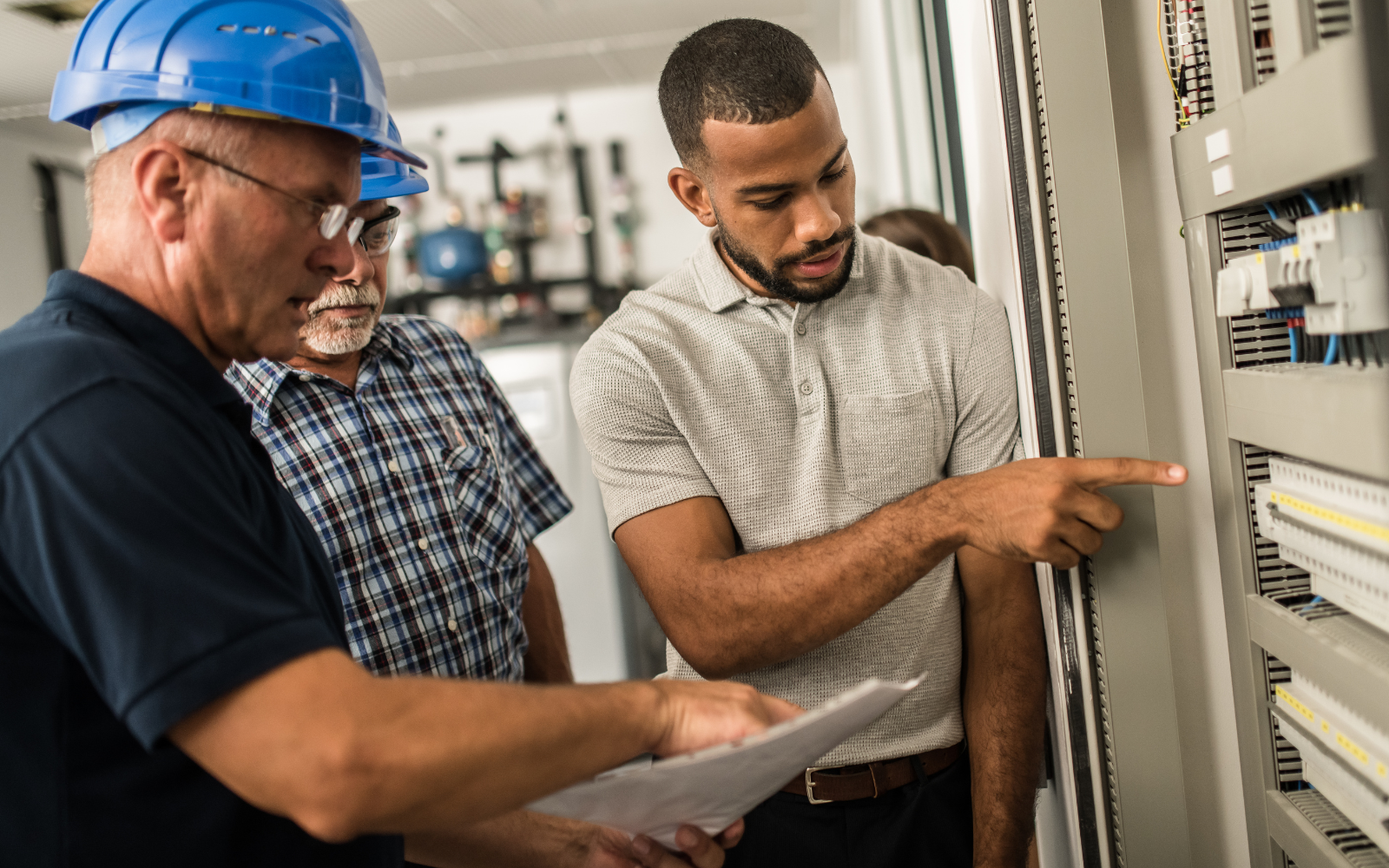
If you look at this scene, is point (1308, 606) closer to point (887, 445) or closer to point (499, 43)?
point (887, 445)

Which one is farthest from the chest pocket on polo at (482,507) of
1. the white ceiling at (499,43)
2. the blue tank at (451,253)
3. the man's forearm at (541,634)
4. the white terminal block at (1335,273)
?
the blue tank at (451,253)

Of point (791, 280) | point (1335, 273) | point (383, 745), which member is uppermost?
point (791, 280)

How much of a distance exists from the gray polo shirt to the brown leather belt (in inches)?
0.7

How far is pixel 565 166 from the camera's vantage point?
568cm

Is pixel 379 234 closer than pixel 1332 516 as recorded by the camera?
No

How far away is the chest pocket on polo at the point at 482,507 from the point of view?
1573 mm

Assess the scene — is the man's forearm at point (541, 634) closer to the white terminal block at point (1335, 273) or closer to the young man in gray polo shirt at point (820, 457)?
the young man in gray polo shirt at point (820, 457)

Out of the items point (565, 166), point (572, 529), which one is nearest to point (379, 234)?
point (572, 529)

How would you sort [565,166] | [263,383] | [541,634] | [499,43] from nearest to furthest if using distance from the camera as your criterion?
1. [263,383]
2. [541,634]
3. [499,43]
4. [565,166]

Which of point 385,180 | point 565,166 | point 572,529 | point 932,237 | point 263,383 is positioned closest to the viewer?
point 385,180

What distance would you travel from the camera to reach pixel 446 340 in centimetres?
177

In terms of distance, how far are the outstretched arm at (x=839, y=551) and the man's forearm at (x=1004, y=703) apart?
17 cm

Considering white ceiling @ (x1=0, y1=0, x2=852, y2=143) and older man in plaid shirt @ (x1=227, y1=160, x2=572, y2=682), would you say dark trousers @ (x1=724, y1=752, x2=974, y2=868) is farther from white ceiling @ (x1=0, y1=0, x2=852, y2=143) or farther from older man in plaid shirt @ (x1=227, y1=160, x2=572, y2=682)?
white ceiling @ (x1=0, y1=0, x2=852, y2=143)

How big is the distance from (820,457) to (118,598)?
30.5 inches
